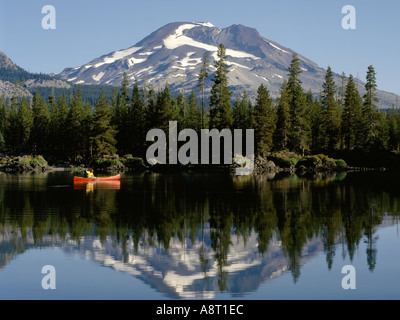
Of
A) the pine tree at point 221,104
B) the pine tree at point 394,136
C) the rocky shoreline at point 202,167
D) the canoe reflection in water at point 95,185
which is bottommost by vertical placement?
the canoe reflection in water at point 95,185

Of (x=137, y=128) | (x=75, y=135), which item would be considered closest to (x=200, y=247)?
(x=137, y=128)

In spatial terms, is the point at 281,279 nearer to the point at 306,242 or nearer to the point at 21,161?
the point at 306,242

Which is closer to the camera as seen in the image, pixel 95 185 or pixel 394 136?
pixel 95 185

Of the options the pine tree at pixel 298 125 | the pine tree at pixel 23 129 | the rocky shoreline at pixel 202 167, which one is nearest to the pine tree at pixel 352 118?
the pine tree at pixel 298 125

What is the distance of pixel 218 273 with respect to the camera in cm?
2159

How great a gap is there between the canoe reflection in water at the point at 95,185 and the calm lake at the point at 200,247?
12427 mm

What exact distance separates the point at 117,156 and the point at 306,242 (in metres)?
85.5

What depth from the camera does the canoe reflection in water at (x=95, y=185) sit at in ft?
192

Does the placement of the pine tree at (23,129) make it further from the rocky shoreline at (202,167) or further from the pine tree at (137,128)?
the pine tree at (137,128)

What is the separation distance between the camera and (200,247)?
2639 cm

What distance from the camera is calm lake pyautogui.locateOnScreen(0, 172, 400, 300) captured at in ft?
65.0

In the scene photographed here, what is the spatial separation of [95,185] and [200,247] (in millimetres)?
38739

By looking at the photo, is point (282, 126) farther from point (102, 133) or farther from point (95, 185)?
point (95, 185)

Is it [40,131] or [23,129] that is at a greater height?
[23,129]
